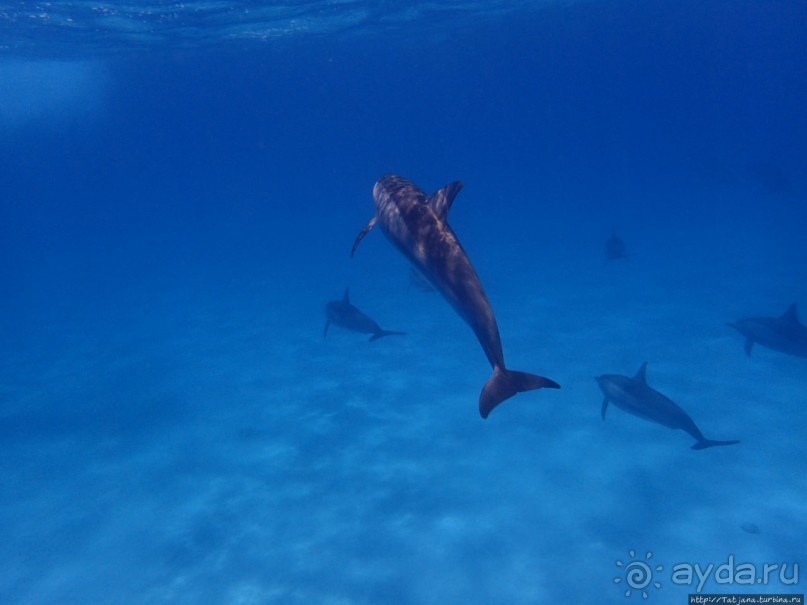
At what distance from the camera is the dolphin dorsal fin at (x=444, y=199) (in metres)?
4.48

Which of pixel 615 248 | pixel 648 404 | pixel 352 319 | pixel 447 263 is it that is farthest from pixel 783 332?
pixel 447 263

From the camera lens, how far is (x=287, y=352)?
1672 centimetres

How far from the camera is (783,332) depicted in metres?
10.4

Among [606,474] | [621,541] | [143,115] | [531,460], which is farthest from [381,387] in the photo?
[143,115]

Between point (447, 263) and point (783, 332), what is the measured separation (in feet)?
32.6

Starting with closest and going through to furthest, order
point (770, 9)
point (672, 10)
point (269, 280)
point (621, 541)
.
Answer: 1. point (621, 541)
2. point (269, 280)
3. point (672, 10)
4. point (770, 9)

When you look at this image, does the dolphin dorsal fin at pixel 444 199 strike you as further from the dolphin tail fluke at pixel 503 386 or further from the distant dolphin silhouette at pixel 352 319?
the distant dolphin silhouette at pixel 352 319

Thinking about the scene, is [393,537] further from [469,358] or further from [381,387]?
[469,358]

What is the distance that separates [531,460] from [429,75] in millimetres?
94292

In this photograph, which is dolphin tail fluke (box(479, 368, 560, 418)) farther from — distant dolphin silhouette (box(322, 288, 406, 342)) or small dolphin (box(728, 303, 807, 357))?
small dolphin (box(728, 303, 807, 357))

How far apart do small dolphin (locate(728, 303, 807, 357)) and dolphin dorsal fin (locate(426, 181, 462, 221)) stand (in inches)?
361

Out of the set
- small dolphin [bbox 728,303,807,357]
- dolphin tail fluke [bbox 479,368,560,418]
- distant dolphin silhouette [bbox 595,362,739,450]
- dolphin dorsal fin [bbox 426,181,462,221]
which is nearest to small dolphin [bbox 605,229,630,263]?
small dolphin [bbox 728,303,807,357]

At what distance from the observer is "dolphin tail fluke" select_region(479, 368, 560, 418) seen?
3830mm

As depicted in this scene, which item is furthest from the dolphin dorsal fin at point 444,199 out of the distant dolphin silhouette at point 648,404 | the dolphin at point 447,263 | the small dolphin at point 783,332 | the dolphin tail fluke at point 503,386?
the small dolphin at point 783,332
